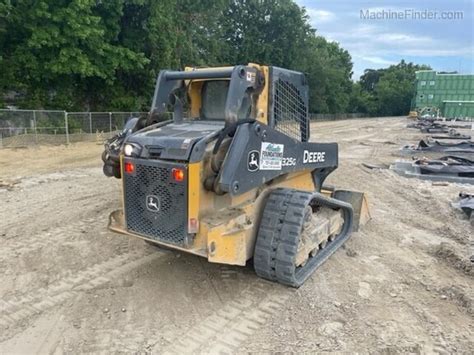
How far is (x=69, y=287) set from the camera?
13.3ft

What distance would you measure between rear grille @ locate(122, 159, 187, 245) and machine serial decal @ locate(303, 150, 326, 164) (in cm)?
170

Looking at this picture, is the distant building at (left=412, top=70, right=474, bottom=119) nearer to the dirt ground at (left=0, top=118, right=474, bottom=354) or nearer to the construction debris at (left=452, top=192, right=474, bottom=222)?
the construction debris at (left=452, top=192, right=474, bottom=222)

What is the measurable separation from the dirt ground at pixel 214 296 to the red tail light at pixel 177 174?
1182 millimetres

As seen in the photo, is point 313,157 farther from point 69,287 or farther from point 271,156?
point 69,287

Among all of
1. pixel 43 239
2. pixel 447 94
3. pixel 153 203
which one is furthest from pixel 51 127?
pixel 447 94

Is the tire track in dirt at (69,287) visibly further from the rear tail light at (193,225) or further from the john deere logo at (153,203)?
the rear tail light at (193,225)

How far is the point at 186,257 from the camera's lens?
15.4ft

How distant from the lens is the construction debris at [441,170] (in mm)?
10270

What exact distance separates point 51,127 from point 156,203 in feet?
45.6

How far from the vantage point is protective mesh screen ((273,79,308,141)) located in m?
4.20

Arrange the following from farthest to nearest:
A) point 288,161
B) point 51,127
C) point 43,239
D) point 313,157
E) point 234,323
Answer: point 51,127, point 43,239, point 313,157, point 288,161, point 234,323

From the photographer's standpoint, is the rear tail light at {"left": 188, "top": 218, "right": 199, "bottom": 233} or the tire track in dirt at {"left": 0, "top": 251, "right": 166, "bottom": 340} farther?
the tire track in dirt at {"left": 0, "top": 251, "right": 166, "bottom": 340}

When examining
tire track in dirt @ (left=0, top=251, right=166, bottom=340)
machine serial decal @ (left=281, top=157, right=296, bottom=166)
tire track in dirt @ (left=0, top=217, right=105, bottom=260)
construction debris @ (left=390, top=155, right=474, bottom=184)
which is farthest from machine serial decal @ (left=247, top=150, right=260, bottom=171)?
construction debris @ (left=390, top=155, right=474, bottom=184)

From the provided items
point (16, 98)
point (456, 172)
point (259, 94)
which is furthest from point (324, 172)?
point (16, 98)
